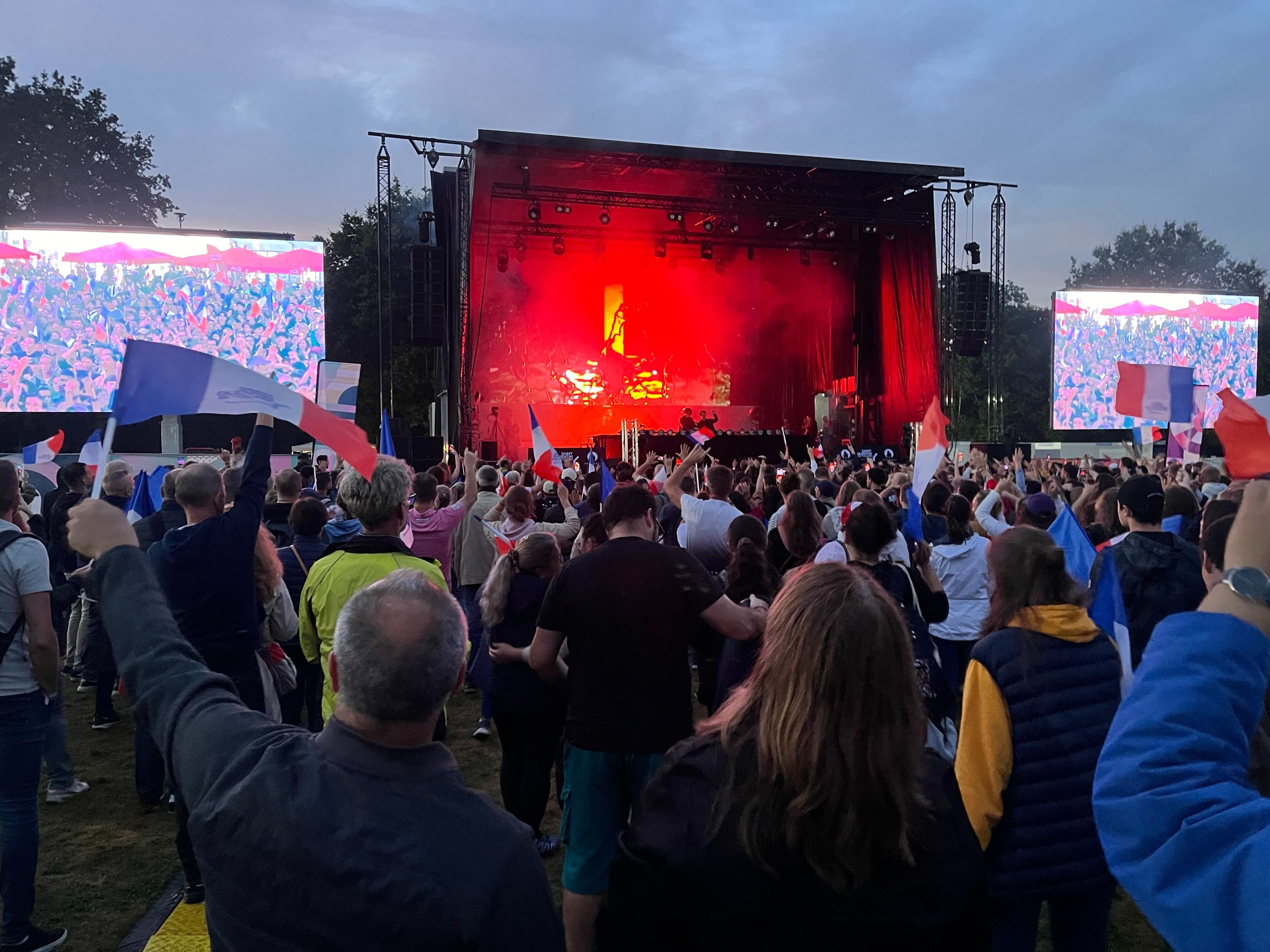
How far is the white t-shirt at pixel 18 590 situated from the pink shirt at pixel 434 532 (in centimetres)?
229

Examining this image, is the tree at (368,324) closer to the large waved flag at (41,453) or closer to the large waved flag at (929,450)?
the large waved flag at (41,453)

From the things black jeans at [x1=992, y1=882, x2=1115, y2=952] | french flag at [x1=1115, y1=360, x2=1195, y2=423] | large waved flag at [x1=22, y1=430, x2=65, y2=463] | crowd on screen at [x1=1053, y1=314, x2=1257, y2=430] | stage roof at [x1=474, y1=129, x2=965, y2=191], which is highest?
stage roof at [x1=474, y1=129, x2=965, y2=191]

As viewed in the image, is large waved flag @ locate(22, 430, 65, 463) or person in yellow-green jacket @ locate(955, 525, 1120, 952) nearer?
person in yellow-green jacket @ locate(955, 525, 1120, 952)

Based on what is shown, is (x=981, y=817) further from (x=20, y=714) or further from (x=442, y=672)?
(x=20, y=714)

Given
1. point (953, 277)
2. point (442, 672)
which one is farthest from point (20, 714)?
point (953, 277)

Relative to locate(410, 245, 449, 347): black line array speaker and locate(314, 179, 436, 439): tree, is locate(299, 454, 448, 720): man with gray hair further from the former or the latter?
locate(314, 179, 436, 439): tree

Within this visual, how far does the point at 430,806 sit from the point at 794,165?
17225 mm

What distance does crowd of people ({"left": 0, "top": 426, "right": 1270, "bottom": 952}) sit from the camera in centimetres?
85

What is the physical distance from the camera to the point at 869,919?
1203mm

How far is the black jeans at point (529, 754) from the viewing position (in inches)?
145

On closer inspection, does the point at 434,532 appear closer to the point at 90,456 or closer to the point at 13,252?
the point at 90,456

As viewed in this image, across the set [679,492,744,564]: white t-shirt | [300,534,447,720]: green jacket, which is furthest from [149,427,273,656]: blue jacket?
[679,492,744,564]: white t-shirt

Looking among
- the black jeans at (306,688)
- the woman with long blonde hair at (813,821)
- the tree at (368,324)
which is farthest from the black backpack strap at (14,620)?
the tree at (368,324)

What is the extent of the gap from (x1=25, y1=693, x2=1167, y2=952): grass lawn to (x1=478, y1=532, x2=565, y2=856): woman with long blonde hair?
46 centimetres
